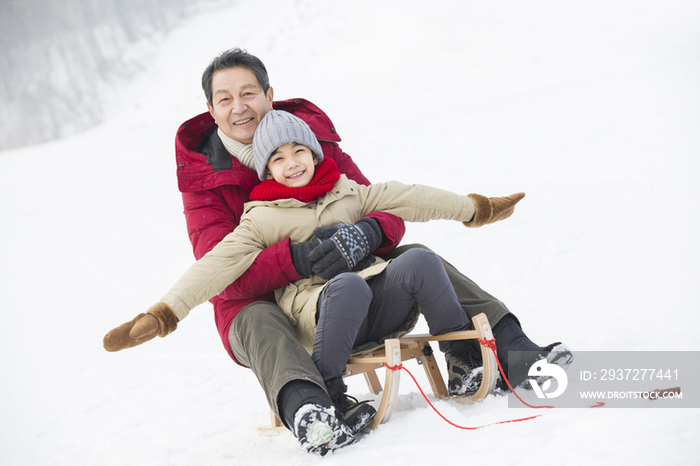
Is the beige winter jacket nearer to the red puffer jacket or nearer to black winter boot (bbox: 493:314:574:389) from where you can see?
the red puffer jacket

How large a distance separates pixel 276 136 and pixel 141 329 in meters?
0.80

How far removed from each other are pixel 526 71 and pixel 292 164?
25.1ft

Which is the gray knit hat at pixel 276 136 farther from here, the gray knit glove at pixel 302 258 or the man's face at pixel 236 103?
the gray knit glove at pixel 302 258

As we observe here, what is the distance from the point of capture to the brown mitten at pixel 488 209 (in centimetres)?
205

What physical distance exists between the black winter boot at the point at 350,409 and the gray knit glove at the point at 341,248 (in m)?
0.33

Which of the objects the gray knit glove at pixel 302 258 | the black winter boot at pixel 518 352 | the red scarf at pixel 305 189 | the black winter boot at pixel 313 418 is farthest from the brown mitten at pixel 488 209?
the black winter boot at pixel 313 418

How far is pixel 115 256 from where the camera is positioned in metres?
5.69

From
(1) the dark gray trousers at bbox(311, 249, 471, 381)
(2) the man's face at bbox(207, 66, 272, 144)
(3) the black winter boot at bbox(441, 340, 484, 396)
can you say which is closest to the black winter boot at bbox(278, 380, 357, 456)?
(1) the dark gray trousers at bbox(311, 249, 471, 381)

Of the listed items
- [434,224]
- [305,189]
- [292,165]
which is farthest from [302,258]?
[434,224]

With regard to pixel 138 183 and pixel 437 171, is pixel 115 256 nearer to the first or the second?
pixel 138 183

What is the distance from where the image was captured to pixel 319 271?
1758 mm

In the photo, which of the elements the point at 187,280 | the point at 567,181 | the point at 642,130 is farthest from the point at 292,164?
the point at 642,130
